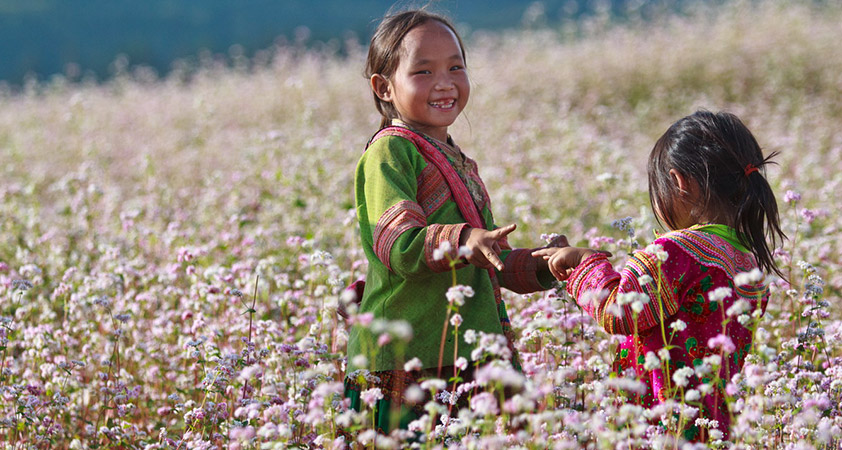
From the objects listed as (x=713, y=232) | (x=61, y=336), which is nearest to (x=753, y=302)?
(x=713, y=232)

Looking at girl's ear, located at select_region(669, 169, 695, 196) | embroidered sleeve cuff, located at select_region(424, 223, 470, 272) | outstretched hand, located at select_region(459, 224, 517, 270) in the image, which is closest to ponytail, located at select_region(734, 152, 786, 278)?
girl's ear, located at select_region(669, 169, 695, 196)

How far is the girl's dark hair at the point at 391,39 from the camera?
3.06m

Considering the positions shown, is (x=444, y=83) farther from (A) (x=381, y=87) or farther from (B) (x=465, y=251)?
(B) (x=465, y=251)

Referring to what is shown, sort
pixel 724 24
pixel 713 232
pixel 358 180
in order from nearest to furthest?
pixel 713 232, pixel 358 180, pixel 724 24

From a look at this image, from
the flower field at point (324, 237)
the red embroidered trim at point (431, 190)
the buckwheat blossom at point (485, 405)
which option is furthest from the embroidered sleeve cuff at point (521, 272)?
the buckwheat blossom at point (485, 405)

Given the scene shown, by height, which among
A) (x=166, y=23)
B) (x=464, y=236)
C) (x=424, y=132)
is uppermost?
(x=166, y=23)

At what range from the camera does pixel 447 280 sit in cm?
289

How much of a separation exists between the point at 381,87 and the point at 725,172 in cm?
124

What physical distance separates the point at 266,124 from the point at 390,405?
33.4 ft

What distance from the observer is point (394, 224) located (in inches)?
107

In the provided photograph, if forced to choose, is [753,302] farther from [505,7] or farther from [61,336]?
[505,7]

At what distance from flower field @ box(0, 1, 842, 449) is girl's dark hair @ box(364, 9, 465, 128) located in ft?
2.37

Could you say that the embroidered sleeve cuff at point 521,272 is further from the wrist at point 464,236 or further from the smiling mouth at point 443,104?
the smiling mouth at point 443,104

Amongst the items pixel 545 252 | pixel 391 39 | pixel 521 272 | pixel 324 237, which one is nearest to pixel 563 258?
pixel 545 252
